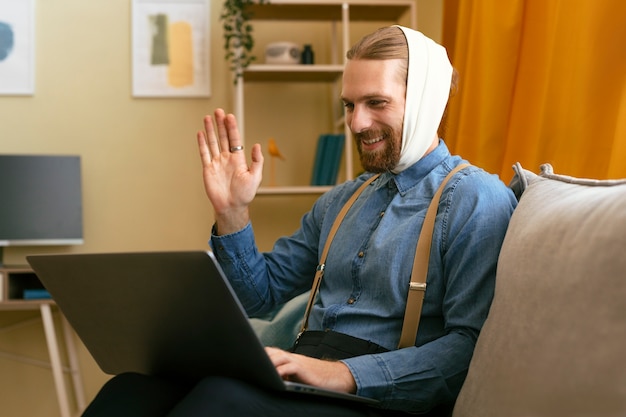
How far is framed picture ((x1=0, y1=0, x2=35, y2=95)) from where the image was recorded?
3.44 m

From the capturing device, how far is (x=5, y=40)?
3443 mm

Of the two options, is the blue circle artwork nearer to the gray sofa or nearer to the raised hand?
Answer: the raised hand

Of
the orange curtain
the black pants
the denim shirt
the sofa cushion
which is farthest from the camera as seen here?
the orange curtain

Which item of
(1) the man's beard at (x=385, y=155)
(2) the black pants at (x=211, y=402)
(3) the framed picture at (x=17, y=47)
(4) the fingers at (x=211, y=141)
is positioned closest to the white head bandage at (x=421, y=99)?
(1) the man's beard at (x=385, y=155)

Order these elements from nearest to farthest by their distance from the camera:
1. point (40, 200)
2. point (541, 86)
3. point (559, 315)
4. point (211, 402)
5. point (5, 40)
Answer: point (559, 315)
point (211, 402)
point (541, 86)
point (40, 200)
point (5, 40)

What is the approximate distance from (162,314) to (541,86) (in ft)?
4.21

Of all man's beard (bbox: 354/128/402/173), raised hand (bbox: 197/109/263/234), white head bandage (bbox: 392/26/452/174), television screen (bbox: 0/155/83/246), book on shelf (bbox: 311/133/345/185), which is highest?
white head bandage (bbox: 392/26/452/174)

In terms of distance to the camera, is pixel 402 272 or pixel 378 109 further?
pixel 378 109

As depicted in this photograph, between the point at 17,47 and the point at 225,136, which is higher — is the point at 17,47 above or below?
above

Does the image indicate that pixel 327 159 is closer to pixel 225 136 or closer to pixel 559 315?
pixel 225 136

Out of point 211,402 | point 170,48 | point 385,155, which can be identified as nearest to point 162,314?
point 211,402

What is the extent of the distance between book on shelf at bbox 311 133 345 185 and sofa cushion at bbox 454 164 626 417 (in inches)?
79.3

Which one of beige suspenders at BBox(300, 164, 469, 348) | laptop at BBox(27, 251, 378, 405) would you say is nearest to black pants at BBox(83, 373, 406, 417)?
laptop at BBox(27, 251, 378, 405)

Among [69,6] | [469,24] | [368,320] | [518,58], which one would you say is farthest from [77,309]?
[69,6]
